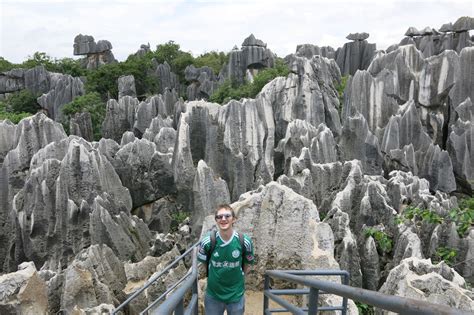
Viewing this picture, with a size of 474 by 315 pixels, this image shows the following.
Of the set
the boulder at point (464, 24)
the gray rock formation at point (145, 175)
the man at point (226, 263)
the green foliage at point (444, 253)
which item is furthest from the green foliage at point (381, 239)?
the boulder at point (464, 24)

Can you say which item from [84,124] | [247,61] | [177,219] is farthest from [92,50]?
[177,219]

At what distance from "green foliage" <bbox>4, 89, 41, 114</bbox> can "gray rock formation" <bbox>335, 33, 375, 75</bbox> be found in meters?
21.8

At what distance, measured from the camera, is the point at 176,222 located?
12.5 metres

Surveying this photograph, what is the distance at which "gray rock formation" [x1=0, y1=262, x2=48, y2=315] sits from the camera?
591 cm

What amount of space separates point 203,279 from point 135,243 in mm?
5515

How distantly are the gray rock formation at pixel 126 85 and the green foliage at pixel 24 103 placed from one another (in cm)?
715

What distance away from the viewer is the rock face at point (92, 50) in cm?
4119

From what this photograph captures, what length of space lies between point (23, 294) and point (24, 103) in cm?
2916

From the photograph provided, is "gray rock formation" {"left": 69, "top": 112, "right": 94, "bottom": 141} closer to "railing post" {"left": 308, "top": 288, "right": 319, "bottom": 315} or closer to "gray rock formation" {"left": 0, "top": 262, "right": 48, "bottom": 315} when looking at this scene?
"gray rock formation" {"left": 0, "top": 262, "right": 48, "bottom": 315}

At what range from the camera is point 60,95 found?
3047cm

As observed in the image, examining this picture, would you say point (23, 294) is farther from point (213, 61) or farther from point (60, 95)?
point (213, 61)

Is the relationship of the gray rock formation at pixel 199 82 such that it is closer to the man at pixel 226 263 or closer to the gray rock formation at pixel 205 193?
Answer: the gray rock formation at pixel 205 193

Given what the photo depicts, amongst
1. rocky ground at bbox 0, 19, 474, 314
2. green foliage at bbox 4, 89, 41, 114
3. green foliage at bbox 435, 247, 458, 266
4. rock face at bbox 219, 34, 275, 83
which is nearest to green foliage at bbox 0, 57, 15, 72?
green foliage at bbox 4, 89, 41, 114

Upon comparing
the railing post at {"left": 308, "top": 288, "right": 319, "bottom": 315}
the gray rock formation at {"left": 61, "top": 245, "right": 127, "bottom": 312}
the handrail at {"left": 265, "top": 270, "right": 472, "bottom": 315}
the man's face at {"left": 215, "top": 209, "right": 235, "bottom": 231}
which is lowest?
the gray rock formation at {"left": 61, "top": 245, "right": 127, "bottom": 312}
